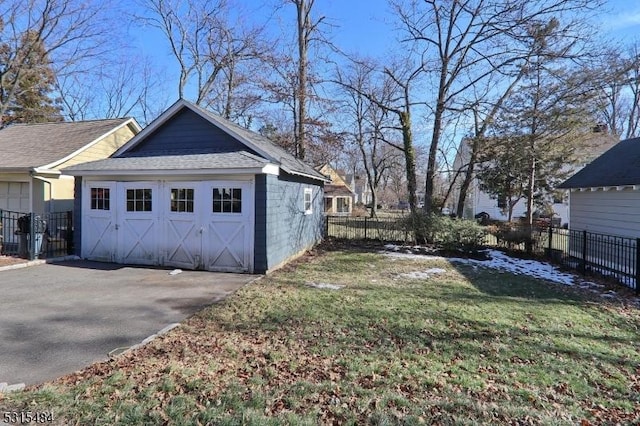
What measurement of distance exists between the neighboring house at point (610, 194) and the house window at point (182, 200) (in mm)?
12059

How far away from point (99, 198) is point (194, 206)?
317cm

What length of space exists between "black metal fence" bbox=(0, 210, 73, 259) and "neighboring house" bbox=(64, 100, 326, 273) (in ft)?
2.79

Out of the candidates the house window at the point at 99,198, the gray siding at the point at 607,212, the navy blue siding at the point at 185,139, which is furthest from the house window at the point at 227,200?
the gray siding at the point at 607,212

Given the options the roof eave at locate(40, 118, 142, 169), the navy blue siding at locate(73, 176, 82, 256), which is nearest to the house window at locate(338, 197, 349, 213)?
the roof eave at locate(40, 118, 142, 169)

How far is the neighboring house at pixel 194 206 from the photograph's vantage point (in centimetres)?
891

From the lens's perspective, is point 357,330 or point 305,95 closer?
point 357,330

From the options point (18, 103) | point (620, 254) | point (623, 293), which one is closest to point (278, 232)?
point (623, 293)

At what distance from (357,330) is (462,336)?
58.0 inches

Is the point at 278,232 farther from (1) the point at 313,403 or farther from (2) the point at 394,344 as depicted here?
(1) the point at 313,403

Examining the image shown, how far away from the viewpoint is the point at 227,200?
9086 millimetres

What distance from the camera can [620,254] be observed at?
32.7 ft

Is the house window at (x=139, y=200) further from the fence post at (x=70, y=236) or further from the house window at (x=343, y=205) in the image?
the house window at (x=343, y=205)

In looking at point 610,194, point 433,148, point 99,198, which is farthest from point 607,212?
point 99,198

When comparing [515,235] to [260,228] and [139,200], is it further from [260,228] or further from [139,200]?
[139,200]
